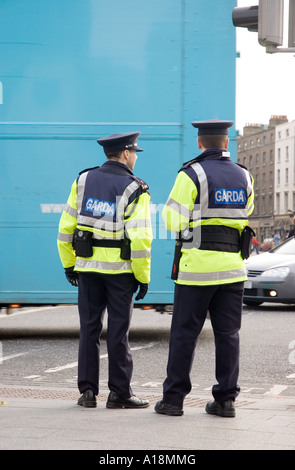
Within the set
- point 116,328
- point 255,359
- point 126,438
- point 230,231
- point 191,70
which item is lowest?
point 255,359

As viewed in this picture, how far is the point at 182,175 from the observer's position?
550 cm

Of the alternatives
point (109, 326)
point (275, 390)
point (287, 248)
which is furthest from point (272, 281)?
point (109, 326)

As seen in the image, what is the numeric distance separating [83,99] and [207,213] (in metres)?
4.39

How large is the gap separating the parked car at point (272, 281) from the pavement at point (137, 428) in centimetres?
741

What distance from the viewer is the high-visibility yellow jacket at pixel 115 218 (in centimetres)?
568

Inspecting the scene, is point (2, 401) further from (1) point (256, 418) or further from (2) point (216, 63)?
(2) point (216, 63)

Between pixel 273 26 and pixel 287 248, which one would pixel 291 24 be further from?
pixel 287 248

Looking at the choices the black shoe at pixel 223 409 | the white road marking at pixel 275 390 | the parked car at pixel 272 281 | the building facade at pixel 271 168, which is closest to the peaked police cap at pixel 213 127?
the black shoe at pixel 223 409

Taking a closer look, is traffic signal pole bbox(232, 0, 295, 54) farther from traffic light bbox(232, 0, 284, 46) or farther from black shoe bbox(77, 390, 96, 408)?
black shoe bbox(77, 390, 96, 408)

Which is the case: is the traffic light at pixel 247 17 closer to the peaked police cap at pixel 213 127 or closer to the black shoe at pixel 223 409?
the peaked police cap at pixel 213 127

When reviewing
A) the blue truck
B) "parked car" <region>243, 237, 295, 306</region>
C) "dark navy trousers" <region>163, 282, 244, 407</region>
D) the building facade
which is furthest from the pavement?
the building facade

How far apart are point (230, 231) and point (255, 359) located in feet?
11.4
